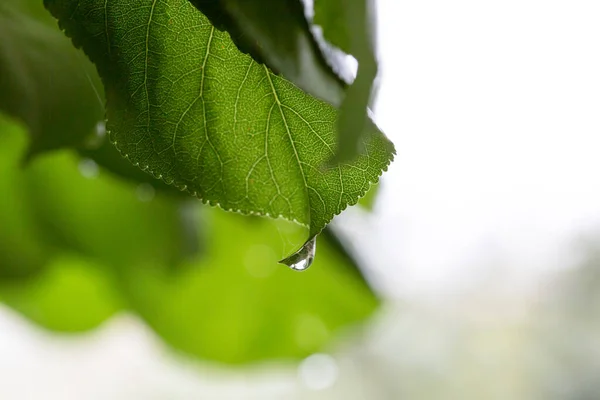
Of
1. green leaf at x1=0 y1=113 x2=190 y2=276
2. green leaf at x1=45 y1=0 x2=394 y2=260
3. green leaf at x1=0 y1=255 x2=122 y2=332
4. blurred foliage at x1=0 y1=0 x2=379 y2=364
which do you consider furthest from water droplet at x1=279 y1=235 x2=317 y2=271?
green leaf at x1=0 y1=255 x2=122 y2=332

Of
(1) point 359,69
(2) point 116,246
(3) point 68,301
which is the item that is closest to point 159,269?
(2) point 116,246

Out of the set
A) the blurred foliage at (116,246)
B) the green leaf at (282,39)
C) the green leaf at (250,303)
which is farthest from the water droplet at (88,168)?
the green leaf at (282,39)

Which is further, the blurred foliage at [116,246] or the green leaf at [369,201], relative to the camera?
the green leaf at [369,201]

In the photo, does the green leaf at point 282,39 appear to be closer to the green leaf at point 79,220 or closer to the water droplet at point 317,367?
the green leaf at point 79,220

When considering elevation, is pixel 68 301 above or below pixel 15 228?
below

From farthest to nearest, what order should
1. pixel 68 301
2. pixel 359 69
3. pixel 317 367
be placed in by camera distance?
1. pixel 317 367
2. pixel 68 301
3. pixel 359 69

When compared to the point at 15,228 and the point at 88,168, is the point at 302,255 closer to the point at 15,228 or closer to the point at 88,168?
the point at 88,168
